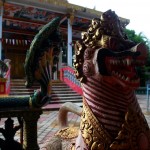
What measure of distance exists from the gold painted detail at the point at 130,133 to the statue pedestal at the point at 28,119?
0.46m

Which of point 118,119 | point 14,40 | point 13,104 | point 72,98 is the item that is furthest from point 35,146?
point 14,40

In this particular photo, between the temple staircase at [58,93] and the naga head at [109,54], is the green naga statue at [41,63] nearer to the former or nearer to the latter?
the naga head at [109,54]

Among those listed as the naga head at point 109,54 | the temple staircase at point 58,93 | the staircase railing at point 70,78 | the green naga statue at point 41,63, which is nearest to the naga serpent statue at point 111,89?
the naga head at point 109,54

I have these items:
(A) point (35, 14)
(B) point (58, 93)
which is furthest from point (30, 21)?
(B) point (58, 93)

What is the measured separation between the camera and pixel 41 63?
4.33ft

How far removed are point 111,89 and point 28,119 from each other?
49 cm

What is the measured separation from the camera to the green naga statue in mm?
1302

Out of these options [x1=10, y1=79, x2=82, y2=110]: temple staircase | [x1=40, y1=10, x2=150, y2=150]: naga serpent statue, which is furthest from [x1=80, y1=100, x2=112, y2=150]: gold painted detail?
[x1=10, y1=79, x2=82, y2=110]: temple staircase

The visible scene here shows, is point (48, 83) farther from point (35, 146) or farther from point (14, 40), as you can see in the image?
point (14, 40)

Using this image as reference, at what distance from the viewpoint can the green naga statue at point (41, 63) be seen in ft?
4.27

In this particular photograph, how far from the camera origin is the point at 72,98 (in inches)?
455

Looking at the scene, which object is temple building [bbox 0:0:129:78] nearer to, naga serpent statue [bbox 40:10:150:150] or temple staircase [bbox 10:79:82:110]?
temple staircase [bbox 10:79:82:110]

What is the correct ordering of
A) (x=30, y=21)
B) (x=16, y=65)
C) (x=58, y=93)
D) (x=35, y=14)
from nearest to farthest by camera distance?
(x=58, y=93)
(x=35, y=14)
(x=30, y=21)
(x=16, y=65)

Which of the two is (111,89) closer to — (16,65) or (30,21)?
(30,21)
